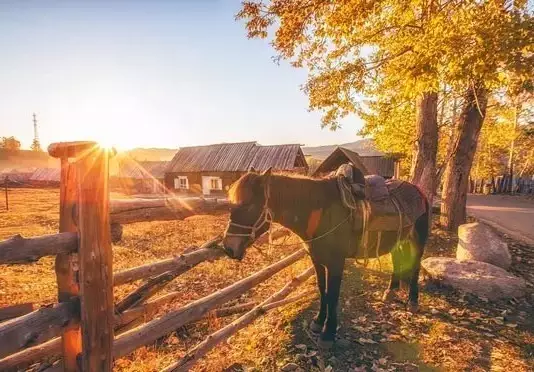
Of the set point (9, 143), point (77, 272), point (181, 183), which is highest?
point (9, 143)

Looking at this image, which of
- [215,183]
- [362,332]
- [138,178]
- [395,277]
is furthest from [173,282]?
[138,178]

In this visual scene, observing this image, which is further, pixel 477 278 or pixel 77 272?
pixel 477 278

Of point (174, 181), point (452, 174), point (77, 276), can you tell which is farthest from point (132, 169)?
point (77, 276)

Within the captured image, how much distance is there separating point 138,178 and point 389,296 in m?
43.3

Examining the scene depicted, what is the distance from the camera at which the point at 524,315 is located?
5285 millimetres

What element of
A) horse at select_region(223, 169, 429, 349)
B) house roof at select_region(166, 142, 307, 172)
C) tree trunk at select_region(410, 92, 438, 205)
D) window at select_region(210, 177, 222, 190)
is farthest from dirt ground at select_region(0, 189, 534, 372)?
window at select_region(210, 177, 222, 190)

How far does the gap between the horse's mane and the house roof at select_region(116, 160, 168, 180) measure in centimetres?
4159

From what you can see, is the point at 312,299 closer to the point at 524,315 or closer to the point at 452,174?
the point at 524,315

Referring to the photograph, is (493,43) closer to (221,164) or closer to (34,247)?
(34,247)

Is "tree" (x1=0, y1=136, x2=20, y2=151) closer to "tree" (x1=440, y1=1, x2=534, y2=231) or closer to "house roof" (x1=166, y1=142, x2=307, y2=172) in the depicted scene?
"house roof" (x1=166, y1=142, x2=307, y2=172)

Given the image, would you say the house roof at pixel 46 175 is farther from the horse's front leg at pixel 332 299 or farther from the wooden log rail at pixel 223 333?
the horse's front leg at pixel 332 299

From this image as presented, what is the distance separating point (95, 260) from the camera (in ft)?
8.22

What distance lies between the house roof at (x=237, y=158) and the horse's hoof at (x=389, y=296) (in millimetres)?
23531

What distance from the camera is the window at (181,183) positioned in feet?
114
